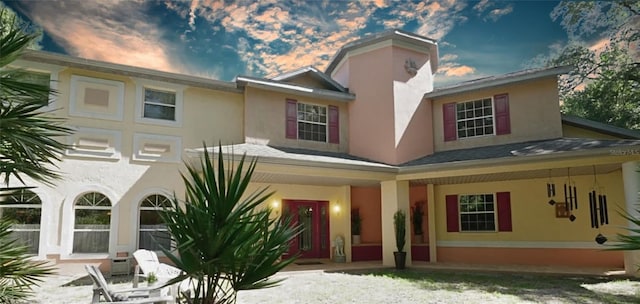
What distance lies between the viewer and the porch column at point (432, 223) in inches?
556

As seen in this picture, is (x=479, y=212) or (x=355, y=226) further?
(x=355, y=226)

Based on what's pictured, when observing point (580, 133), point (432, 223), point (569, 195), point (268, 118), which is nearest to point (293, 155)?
point (268, 118)

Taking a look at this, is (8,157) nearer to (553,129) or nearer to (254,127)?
(254,127)

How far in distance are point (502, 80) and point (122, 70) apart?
10948 mm

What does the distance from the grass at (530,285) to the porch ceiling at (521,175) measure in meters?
2.67

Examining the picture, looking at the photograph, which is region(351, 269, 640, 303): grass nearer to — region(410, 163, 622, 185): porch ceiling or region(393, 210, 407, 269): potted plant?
region(393, 210, 407, 269): potted plant

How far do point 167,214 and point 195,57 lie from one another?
33266mm

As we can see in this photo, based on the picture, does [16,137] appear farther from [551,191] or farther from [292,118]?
[551,191]

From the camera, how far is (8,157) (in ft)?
12.0

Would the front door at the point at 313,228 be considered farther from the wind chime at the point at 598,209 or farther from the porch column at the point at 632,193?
the porch column at the point at 632,193

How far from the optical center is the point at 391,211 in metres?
12.8

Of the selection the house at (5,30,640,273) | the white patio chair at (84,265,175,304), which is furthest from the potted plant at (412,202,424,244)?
the white patio chair at (84,265,175,304)

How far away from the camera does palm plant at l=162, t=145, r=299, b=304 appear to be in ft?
8.93

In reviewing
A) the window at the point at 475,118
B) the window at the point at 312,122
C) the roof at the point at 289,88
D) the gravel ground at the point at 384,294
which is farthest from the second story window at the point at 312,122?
the gravel ground at the point at 384,294
